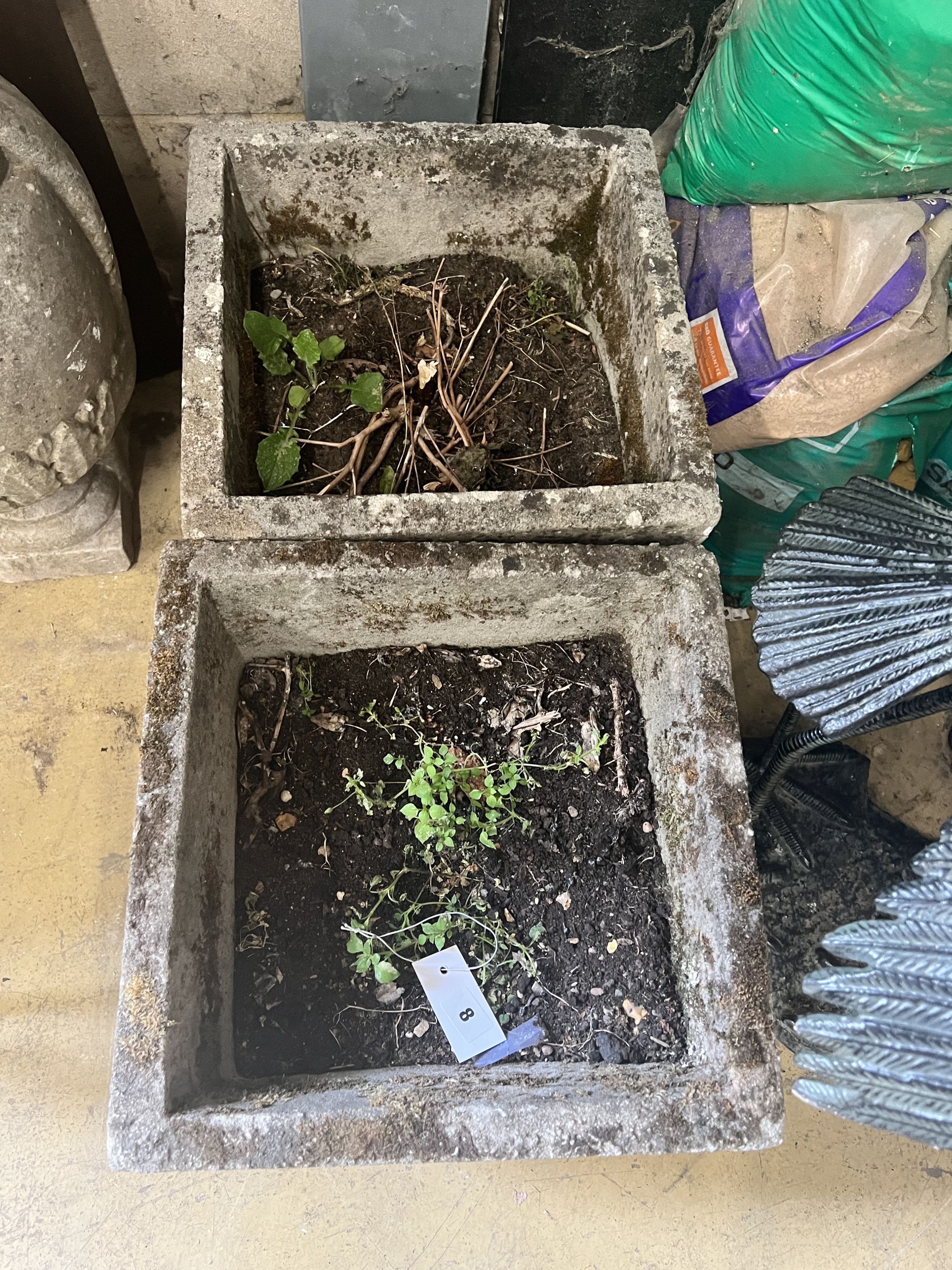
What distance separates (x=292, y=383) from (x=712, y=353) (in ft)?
2.99

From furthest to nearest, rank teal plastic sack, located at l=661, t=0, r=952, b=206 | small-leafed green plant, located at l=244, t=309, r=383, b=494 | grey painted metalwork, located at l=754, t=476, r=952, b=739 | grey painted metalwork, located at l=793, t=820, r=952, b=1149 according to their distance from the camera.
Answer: small-leafed green plant, located at l=244, t=309, r=383, b=494
teal plastic sack, located at l=661, t=0, r=952, b=206
grey painted metalwork, located at l=754, t=476, r=952, b=739
grey painted metalwork, located at l=793, t=820, r=952, b=1149

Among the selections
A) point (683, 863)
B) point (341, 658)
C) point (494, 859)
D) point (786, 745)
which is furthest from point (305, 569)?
point (786, 745)

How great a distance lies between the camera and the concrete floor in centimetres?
179

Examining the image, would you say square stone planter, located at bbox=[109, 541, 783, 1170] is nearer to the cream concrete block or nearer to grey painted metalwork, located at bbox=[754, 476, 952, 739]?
grey painted metalwork, located at bbox=[754, 476, 952, 739]

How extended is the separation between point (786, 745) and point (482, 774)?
596 mm

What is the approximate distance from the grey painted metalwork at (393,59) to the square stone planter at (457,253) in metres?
0.19

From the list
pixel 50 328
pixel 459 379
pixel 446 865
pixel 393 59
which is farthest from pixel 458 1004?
pixel 393 59

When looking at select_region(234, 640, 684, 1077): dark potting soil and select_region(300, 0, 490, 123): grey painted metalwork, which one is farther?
select_region(300, 0, 490, 123): grey painted metalwork

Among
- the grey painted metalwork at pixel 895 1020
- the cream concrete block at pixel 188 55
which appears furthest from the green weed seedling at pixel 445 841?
the cream concrete block at pixel 188 55

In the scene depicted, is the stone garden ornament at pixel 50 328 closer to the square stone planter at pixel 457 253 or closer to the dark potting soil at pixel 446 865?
the square stone planter at pixel 457 253

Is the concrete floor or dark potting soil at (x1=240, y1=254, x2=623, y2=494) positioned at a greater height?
dark potting soil at (x1=240, y1=254, x2=623, y2=494)

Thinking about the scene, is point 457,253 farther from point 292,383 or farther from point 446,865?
point 446,865

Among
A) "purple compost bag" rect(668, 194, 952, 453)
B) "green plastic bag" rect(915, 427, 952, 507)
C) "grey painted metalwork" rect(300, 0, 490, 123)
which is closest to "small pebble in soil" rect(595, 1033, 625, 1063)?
"purple compost bag" rect(668, 194, 952, 453)

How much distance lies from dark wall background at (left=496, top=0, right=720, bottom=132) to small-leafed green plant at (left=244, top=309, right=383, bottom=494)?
766 mm
